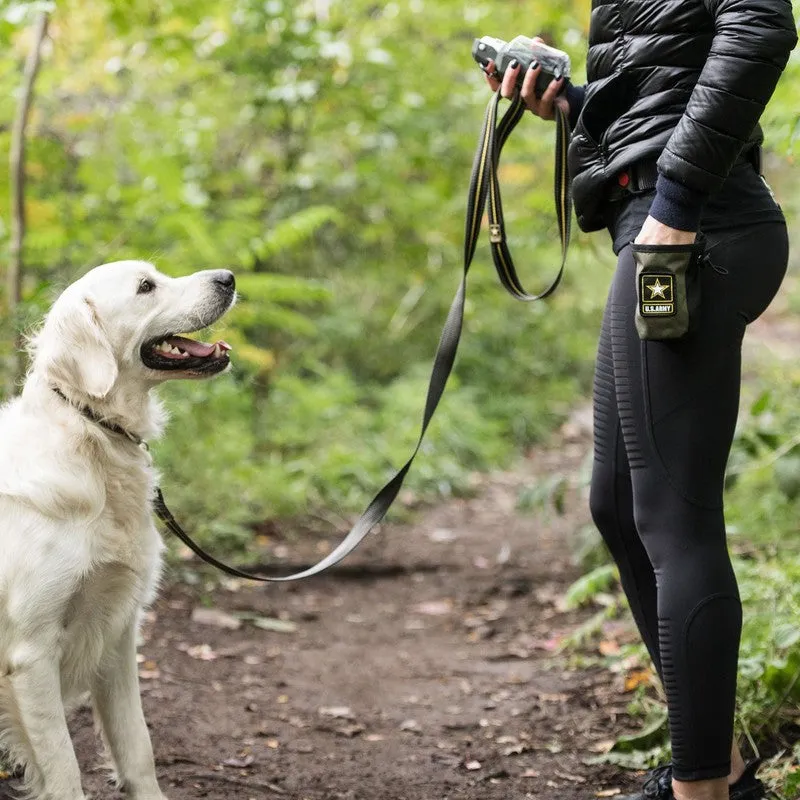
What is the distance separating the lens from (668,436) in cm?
217

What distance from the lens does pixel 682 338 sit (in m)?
2.13

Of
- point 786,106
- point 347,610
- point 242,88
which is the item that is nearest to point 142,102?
point 242,88

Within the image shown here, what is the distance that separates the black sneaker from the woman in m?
0.11

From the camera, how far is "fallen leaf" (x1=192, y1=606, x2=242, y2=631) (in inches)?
190

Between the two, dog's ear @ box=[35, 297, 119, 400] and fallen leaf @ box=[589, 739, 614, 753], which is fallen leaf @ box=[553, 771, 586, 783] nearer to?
fallen leaf @ box=[589, 739, 614, 753]

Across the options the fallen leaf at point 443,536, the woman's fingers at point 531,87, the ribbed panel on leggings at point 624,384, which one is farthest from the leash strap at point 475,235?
the fallen leaf at point 443,536

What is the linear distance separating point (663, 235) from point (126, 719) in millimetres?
1897

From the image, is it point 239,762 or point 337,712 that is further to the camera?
point 337,712

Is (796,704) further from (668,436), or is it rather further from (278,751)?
(278,751)

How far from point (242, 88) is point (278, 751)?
591 centimetres

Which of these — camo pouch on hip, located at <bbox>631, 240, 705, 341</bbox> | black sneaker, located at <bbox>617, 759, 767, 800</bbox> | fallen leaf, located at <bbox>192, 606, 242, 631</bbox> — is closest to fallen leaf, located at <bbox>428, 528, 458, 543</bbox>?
fallen leaf, located at <bbox>192, 606, 242, 631</bbox>

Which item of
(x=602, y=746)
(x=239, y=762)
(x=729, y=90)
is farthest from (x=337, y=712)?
(x=729, y=90)

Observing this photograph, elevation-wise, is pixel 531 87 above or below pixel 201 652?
above

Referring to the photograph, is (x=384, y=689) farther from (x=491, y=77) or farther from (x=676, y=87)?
(x=676, y=87)
